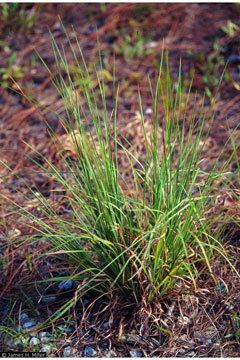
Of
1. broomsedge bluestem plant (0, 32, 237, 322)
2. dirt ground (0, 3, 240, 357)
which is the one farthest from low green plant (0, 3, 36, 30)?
broomsedge bluestem plant (0, 32, 237, 322)

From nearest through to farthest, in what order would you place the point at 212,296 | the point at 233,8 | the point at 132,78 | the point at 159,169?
the point at 159,169 < the point at 212,296 < the point at 132,78 < the point at 233,8

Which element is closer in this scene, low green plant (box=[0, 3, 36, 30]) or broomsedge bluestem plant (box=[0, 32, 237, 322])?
broomsedge bluestem plant (box=[0, 32, 237, 322])

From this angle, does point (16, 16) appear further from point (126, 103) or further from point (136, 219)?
point (136, 219)

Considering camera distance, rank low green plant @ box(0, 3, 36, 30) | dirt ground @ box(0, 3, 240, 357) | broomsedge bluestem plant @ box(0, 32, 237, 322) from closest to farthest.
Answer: broomsedge bluestem plant @ box(0, 32, 237, 322)
dirt ground @ box(0, 3, 240, 357)
low green plant @ box(0, 3, 36, 30)

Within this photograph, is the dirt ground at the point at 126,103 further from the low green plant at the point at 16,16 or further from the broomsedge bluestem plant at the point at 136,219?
the broomsedge bluestem plant at the point at 136,219

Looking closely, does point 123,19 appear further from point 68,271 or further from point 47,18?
point 68,271

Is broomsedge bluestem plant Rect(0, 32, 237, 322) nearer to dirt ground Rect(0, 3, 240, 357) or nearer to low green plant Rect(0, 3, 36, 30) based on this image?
dirt ground Rect(0, 3, 240, 357)

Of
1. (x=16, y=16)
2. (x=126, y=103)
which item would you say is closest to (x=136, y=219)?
(x=126, y=103)

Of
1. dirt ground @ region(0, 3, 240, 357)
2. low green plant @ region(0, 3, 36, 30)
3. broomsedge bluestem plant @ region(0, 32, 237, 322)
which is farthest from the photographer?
low green plant @ region(0, 3, 36, 30)

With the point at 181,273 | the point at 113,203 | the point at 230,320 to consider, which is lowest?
the point at 230,320

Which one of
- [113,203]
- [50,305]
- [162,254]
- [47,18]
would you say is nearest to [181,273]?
[162,254]
